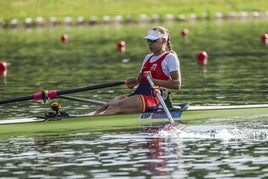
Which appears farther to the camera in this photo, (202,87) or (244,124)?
(202,87)

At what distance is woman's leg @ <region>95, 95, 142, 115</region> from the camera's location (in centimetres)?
2398

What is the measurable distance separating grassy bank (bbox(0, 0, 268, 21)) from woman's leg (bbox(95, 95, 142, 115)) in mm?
67548

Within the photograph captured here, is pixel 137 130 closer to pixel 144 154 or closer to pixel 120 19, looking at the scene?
pixel 144 154

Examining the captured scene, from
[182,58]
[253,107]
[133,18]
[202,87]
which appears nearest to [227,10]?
[133,18]

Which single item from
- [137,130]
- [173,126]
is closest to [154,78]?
[137,130]

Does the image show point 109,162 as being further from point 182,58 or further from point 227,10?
point 227,10

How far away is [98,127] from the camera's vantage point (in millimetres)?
23641

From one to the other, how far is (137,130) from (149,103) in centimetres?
86

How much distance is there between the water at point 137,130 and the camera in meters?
19.1

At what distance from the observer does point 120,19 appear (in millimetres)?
91312

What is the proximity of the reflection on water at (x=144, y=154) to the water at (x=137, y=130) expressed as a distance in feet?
0.06

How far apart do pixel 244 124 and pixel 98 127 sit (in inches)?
133

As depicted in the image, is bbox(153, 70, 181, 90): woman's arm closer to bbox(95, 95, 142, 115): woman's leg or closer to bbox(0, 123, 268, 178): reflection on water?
bbox(95, 95, 142, 115): woman's leg

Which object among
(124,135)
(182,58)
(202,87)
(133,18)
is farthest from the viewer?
(133,18)
